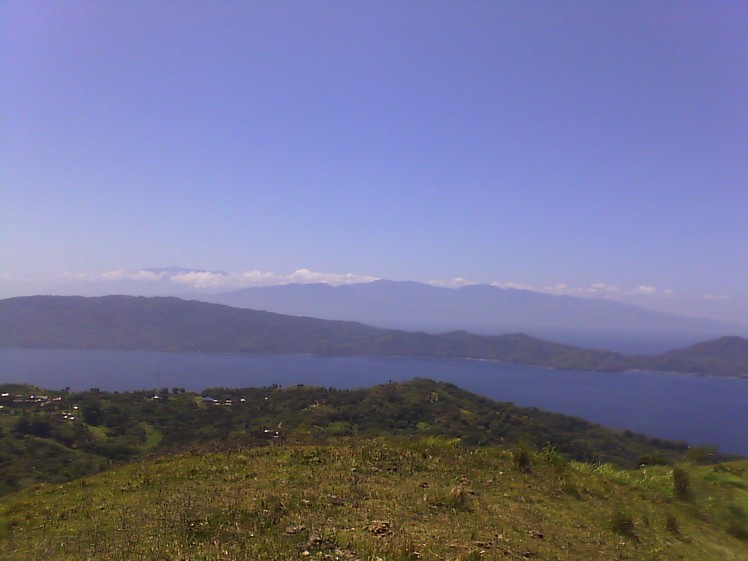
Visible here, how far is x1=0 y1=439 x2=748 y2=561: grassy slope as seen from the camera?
6.62m

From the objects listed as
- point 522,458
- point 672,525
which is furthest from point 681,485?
point 522,458

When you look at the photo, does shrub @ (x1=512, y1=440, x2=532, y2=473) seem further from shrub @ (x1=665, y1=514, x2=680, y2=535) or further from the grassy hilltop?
shrub @ (x1=665, y1=514, x2=680, y2=535)

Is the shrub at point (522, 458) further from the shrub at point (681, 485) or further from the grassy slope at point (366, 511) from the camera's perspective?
the shrub at point (681, 485)

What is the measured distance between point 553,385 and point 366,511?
17735 cm

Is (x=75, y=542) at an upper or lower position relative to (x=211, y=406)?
upper

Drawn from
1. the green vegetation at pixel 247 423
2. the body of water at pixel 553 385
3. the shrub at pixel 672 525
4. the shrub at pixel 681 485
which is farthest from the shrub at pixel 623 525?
the body of water at pixel 553 385

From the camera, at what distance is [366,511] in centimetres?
799

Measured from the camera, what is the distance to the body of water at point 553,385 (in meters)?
118

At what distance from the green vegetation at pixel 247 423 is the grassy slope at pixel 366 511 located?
22527 millimetres

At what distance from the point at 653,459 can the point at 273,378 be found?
520ft

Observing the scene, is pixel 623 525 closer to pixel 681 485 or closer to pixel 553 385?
pixel 681 485

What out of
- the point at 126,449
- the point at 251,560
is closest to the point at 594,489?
the point at 251,560

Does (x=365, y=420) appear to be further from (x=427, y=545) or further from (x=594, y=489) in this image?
(x=427, y=545)

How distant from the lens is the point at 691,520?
11367 mm
